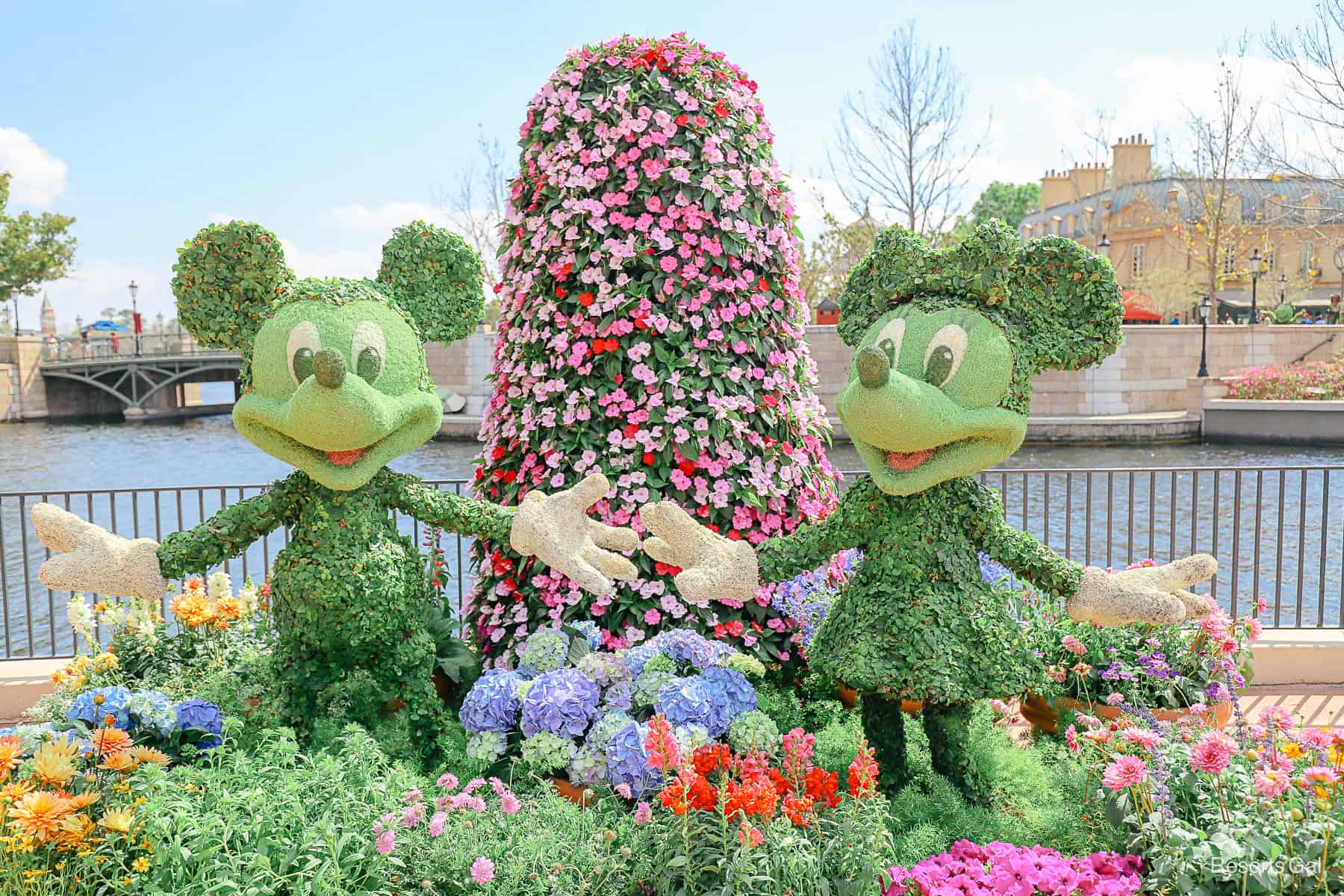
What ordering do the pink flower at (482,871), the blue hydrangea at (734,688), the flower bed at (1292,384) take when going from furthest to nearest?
the flower bed at (1292,384) → the blue hydrangea at (734,688) → the pink flower at (482,871)

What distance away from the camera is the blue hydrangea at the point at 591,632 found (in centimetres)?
371

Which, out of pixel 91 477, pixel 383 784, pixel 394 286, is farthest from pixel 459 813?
pixel 91 477

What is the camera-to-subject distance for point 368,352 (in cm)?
339

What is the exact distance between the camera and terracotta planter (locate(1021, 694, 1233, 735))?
3873 millimetres

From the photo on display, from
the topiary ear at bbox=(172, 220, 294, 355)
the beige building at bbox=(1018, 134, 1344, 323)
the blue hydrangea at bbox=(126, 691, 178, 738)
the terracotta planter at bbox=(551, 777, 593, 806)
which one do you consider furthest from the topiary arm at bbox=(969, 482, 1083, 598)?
the beige building at bbox=(1018, 134, 1344, 323)

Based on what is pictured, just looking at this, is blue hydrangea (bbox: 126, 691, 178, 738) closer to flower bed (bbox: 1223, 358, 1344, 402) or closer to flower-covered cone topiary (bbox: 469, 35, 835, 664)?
flower-covered cone topiary (bbox: 469, 35, 835, 664)

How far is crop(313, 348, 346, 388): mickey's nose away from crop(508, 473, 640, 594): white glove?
Answer: 782 mm

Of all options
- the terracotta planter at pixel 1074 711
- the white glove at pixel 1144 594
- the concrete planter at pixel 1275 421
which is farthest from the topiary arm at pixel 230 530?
the concrete planter at pixel 1275 421

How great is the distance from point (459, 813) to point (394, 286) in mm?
1999

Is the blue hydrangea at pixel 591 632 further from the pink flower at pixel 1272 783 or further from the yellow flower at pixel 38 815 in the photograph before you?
the pink flower at pixel 1272 783

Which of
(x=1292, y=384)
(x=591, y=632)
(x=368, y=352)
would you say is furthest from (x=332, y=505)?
(x=1292, y=384)

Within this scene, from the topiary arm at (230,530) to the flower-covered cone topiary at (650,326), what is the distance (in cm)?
86

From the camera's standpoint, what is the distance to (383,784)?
9.47 feet

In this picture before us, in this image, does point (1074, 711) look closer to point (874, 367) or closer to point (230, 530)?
point (874, 367)
